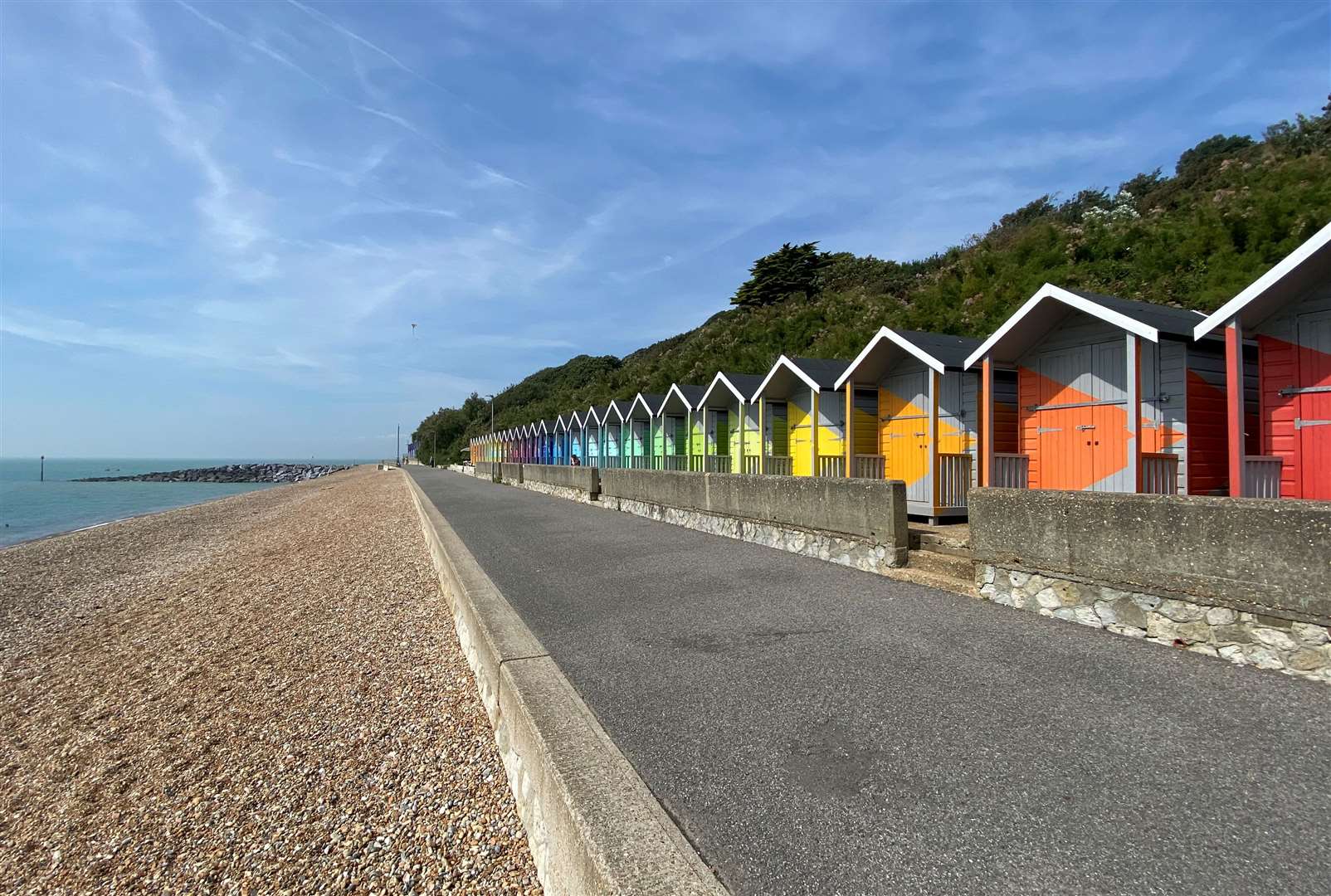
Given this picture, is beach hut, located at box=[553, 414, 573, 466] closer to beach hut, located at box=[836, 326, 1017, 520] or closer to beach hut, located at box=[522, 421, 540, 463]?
beach hut, located at box=[522, 421, 540, 463]

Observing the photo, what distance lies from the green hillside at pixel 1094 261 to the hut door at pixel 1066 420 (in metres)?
8.83

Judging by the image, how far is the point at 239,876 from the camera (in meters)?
3.33

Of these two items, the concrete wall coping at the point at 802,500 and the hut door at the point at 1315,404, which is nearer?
A: the hut door at the point at 1315,404

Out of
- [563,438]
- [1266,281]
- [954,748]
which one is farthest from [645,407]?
[954,748]

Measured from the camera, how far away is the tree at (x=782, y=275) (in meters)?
52.9

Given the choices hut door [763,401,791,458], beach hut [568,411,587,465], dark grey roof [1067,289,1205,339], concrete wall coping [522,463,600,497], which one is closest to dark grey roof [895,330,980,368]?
dark grey roof [1067,289,1205,339]

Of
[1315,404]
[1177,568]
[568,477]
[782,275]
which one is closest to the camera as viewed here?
[1177,568]

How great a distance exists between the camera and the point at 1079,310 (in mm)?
8570

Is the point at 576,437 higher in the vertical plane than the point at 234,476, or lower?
higher

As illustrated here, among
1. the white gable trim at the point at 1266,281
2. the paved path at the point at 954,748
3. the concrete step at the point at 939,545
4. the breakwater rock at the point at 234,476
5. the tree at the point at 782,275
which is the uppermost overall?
the tree at the point at 782,275

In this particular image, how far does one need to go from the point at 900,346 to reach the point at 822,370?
3.46 m

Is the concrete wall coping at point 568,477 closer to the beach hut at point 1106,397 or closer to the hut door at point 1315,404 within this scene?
the beach hut at point 1106,397

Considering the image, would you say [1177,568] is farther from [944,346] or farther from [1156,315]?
[944,346]

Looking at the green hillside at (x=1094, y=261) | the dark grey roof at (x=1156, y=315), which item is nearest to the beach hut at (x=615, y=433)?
the green hillside at (x=1094, y=261)
